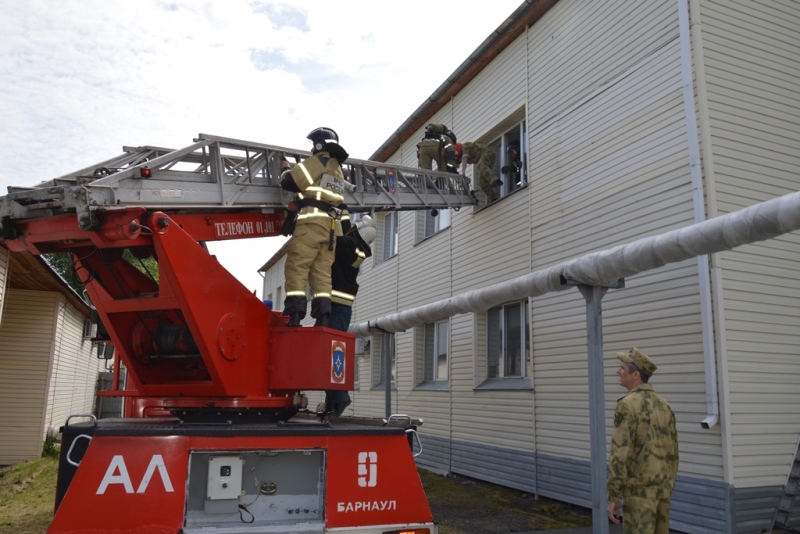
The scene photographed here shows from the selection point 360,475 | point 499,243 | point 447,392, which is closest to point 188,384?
point 360,475

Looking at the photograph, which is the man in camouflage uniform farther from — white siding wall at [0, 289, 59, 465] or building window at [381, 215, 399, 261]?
white siding wall at [0, 289, 59, 465]

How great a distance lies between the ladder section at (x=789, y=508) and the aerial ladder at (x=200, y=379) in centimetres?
449

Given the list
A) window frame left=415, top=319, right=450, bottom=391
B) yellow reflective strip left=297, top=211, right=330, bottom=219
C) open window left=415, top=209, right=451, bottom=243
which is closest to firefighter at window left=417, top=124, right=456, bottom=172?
open window left=415, top=209, right=451, bottom=243

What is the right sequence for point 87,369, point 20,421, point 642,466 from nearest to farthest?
1. point 642,466
2. point 20,421
3. point 87,369

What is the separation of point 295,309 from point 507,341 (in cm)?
684

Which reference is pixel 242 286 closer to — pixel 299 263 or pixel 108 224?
pixel 299 263

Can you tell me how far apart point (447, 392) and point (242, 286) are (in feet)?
28.0

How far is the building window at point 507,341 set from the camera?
35.0 ft

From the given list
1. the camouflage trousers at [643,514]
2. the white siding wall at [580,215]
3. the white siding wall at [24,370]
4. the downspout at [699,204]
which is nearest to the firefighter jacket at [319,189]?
the camouflage trousers at [643,514]

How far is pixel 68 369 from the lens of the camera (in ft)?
57.7

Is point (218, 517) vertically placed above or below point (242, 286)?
below

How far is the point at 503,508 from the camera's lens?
353 inches

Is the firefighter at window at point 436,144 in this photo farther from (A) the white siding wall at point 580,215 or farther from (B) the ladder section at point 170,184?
(B) the ladder section at point 170,184

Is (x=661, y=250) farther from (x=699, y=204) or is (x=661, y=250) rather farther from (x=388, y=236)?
(x=388, y=236)
